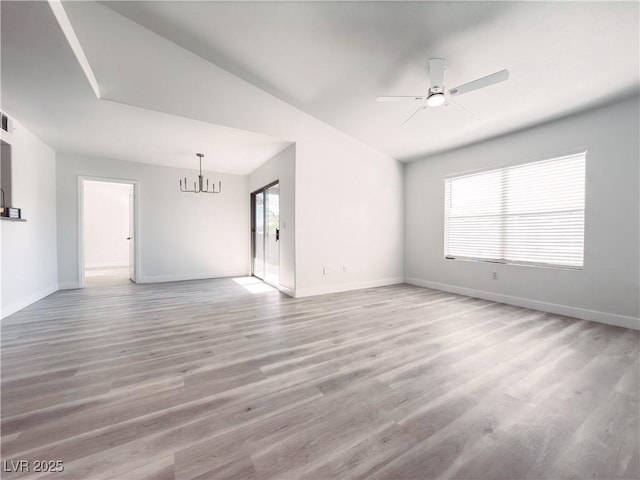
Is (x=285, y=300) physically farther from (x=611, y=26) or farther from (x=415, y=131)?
(x=611, y=26)

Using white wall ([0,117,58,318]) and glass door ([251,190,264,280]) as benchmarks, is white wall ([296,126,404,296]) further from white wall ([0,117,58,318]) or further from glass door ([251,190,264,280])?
white wall ([0,117,58,318])

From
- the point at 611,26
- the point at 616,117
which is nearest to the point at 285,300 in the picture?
the point at 611,26

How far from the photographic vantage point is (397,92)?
321cm

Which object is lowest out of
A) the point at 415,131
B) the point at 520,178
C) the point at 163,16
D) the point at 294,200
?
the point at 294,200

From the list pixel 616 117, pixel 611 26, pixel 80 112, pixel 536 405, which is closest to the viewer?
pixel 536 405

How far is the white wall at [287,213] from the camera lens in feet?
13.7

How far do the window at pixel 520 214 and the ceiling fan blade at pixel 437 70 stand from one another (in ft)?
6.94

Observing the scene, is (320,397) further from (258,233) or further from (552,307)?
(258,233)

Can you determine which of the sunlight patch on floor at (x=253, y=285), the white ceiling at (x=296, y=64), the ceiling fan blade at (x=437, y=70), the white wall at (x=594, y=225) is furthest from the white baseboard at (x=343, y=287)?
the ceiling fan blade at (x=437, y=70)

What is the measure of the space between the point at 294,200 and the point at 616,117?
4071 mm

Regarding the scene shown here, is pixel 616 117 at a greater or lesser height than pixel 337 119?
lesser

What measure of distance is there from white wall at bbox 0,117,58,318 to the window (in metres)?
6.40

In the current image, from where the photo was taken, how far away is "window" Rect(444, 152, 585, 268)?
3.25 m

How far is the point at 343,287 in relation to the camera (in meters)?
4.60
